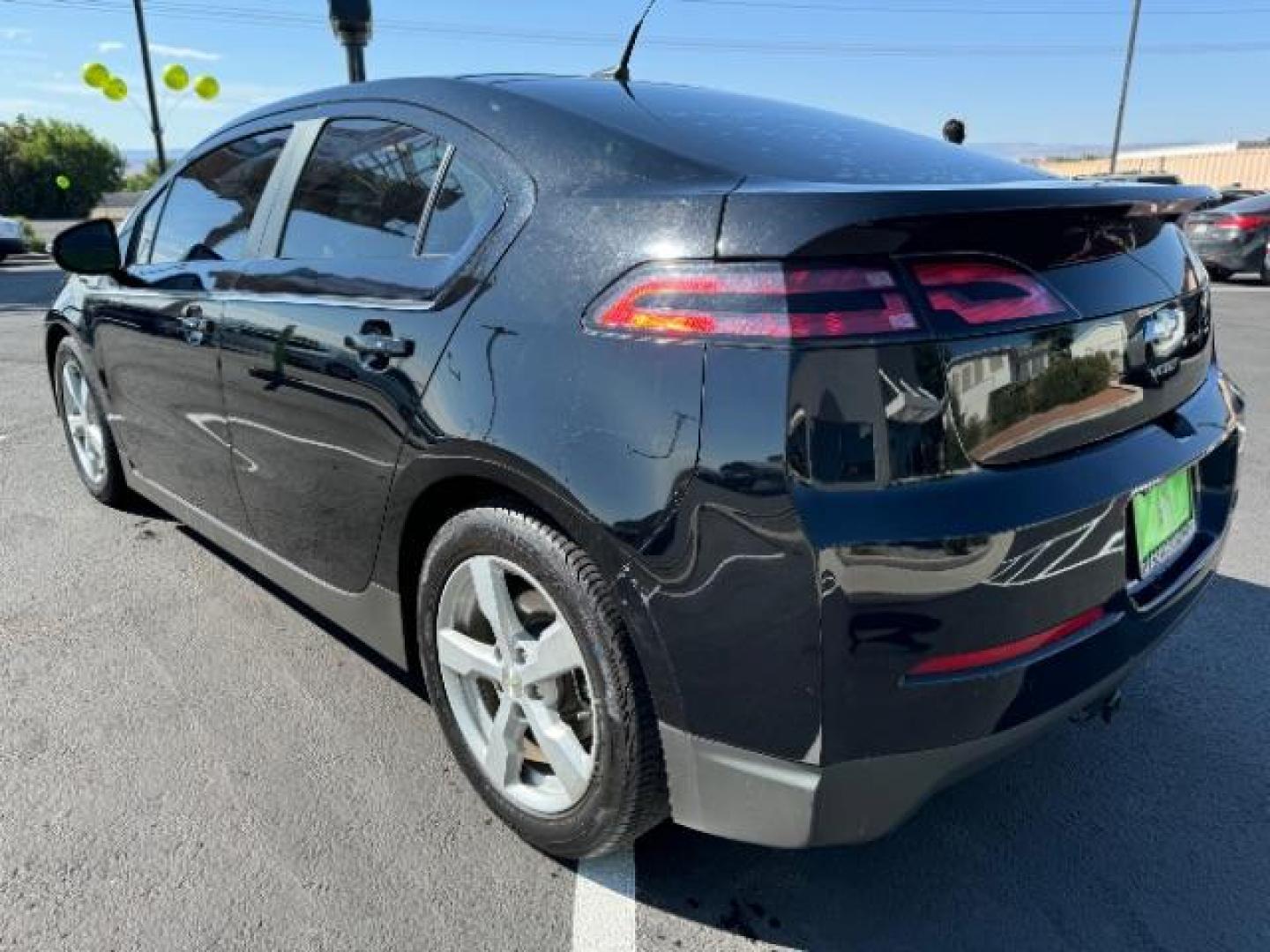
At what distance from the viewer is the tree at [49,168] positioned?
42500 millimetres

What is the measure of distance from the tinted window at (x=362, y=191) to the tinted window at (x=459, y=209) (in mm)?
64

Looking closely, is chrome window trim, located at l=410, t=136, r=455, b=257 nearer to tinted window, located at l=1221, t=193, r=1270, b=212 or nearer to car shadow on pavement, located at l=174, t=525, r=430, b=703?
car shadow on pavement, located at l=174, t=525, r=430, b=703

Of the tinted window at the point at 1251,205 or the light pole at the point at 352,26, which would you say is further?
the tinted window at the point at 1251,205

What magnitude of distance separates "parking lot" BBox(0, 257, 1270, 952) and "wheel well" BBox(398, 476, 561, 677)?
413 millimetres

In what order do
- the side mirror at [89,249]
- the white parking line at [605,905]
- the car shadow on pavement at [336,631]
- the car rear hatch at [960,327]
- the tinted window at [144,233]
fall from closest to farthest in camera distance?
the car rear hatch at [960,327] → the white parking line at [605,905] → the car shadow on pavement at [336,631] → the side mirror at [89,249] → the tinted window at [144,233]

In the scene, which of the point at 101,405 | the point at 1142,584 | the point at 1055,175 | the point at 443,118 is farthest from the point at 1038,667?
the point at 101,405

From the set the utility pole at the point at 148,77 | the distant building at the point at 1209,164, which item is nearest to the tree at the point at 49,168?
the utility pole at the point at 148,77

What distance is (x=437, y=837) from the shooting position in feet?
7.21

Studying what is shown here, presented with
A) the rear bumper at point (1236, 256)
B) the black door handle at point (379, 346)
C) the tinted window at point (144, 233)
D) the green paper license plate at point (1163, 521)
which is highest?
the tinted window at point (144, 233)

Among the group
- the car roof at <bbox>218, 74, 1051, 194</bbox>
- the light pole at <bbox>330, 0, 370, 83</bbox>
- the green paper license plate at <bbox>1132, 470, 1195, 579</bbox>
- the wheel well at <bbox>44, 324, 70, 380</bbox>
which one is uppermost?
the light pole at <bbox>330, 0, 370, 83</bbox>

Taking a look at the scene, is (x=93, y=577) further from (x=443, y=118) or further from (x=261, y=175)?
(x=443, y=118)

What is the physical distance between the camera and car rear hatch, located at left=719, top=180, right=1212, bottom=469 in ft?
4.96

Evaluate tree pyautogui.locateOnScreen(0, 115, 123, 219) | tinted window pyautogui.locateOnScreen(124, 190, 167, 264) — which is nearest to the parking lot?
tinted window pyautogui.locateOnScreen(124, 190, 167, 264)

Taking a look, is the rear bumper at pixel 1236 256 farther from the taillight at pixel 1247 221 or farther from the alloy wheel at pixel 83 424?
the alloy wheel at pixel 83 424
